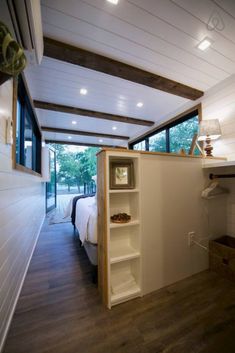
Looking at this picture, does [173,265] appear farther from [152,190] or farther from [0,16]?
[0,16]

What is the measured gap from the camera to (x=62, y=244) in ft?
9.32

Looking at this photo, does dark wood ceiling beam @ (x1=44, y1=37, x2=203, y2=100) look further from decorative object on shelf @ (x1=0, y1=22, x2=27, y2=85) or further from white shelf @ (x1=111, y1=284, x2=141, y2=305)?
white shelf @ (x1=111, y1=284, x2=141, y2=305)

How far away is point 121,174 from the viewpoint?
5.19 ft

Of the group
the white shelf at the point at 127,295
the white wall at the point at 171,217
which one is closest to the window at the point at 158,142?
the white wall at the point at 171,217

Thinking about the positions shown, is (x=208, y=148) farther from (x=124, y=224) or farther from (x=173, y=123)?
(x=124, y=224)

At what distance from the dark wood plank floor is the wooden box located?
0.10m

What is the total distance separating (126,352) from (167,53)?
8.75 ft

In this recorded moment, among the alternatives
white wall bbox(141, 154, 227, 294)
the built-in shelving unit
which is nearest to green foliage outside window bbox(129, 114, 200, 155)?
white wall bbox(141, 154, 227, 294)

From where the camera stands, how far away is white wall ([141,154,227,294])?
1.64 m

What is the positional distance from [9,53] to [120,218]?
1382 millimetres

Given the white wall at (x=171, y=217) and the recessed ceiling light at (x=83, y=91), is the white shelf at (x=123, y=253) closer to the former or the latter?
the white wall at (x=171, y=217)

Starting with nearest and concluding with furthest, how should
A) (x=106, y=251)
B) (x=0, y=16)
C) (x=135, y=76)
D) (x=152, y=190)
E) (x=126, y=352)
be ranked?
(x=0, y=16) → (x=126, y=352) → (x=106, y=251) → (x=152, y=190) → (x=135, y=76)

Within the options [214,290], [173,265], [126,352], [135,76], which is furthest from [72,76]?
[214,290]

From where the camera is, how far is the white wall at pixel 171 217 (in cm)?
164
